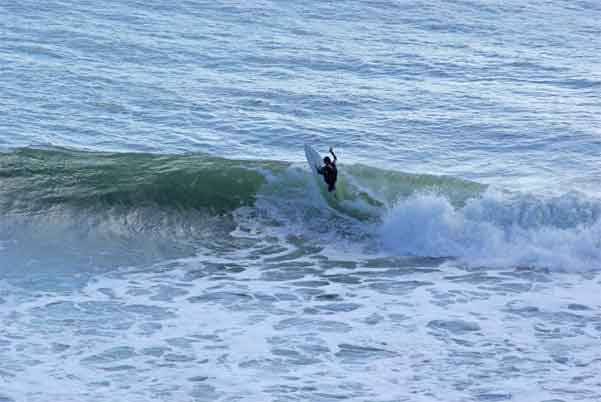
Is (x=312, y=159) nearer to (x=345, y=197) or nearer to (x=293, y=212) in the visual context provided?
(x=345, y=197)

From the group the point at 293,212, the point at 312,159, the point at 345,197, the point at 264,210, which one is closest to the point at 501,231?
the point at 345,197

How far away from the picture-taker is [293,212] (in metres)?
16.6

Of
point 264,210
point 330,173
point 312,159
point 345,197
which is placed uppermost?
point 312,159

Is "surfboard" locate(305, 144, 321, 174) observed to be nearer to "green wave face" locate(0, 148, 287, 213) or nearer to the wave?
the wave

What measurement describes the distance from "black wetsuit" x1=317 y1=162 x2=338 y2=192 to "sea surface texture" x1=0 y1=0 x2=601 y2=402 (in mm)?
480

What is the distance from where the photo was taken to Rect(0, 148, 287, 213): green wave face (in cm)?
1667

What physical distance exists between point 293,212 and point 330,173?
0.95 meters

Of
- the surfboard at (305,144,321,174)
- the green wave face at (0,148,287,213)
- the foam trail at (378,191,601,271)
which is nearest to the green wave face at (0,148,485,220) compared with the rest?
the green wave face at (0,148,287,213)

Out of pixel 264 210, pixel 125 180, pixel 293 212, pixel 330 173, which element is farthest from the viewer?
pixel 125 180

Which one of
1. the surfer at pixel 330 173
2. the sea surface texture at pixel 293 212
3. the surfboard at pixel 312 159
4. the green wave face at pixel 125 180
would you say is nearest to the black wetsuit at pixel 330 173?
the surfer at pixel 330 173

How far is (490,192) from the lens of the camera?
16547 millimetres

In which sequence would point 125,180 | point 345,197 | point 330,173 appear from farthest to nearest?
1. point 125,180
2. point 345,197
3. point 330,173

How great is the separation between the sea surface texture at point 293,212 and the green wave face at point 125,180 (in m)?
0.05

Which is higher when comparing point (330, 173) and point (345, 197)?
point (330, 173)
